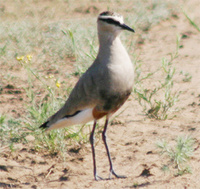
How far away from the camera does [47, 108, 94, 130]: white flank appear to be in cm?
413

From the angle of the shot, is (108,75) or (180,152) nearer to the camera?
(180,152)

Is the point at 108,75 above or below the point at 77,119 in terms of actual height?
above

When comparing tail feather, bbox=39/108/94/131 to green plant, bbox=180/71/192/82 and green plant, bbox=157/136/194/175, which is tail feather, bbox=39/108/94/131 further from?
green plant, bbox=180/71/192/82

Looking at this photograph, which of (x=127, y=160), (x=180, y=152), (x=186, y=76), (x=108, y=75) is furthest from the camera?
(x=186, y=76)

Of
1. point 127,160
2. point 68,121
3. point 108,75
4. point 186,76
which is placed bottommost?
point 127,160

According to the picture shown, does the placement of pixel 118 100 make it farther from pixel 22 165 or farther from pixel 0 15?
pixel 0 15

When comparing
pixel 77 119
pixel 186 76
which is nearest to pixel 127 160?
pixel 77 119

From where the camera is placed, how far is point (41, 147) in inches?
181

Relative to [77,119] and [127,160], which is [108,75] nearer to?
[77,119]

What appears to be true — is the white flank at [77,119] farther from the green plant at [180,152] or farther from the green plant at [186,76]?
the green plant at [186,76]

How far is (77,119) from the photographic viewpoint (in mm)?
4195

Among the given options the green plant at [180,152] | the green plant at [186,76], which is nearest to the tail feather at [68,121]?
the green plant at [180,152]

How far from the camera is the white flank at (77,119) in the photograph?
413 centimetres

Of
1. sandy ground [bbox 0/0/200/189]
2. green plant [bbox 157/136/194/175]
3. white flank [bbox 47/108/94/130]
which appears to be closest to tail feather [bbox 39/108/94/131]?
white flank [bbox 47/108/94/130]
